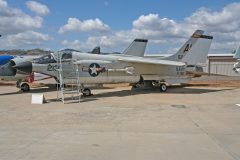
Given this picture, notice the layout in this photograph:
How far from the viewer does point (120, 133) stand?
761 cm

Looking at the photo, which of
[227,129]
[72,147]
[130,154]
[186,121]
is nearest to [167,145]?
[130,154]

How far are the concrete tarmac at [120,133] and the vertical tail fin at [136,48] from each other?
1292 centimetres

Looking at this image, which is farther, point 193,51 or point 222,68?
point 222,68

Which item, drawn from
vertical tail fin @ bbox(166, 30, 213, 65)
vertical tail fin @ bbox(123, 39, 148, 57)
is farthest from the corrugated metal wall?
vertical tail fin @ bbox(166, 30, 213, 65)

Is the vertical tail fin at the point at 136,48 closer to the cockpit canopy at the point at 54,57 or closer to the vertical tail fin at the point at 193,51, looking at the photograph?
the vertical tail fin at the point at 193,51

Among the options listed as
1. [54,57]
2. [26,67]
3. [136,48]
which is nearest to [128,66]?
[54,57]

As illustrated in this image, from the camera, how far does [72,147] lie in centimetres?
625

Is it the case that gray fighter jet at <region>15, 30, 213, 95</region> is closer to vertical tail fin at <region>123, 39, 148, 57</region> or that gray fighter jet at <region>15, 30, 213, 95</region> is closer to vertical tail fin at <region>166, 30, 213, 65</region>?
vertical tail fin at <region>166, 30, 213, 65</region>

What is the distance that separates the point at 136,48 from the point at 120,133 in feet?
58.0

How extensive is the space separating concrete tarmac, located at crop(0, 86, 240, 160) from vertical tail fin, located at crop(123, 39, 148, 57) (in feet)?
A: 42.4

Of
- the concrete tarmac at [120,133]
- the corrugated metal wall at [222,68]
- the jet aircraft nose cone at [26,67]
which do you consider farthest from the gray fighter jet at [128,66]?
the corrugated metal wall at [222,68]

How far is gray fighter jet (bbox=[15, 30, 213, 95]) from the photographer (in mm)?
16016

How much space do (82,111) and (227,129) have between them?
5223mm

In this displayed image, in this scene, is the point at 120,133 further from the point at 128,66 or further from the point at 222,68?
the point at 222,68
